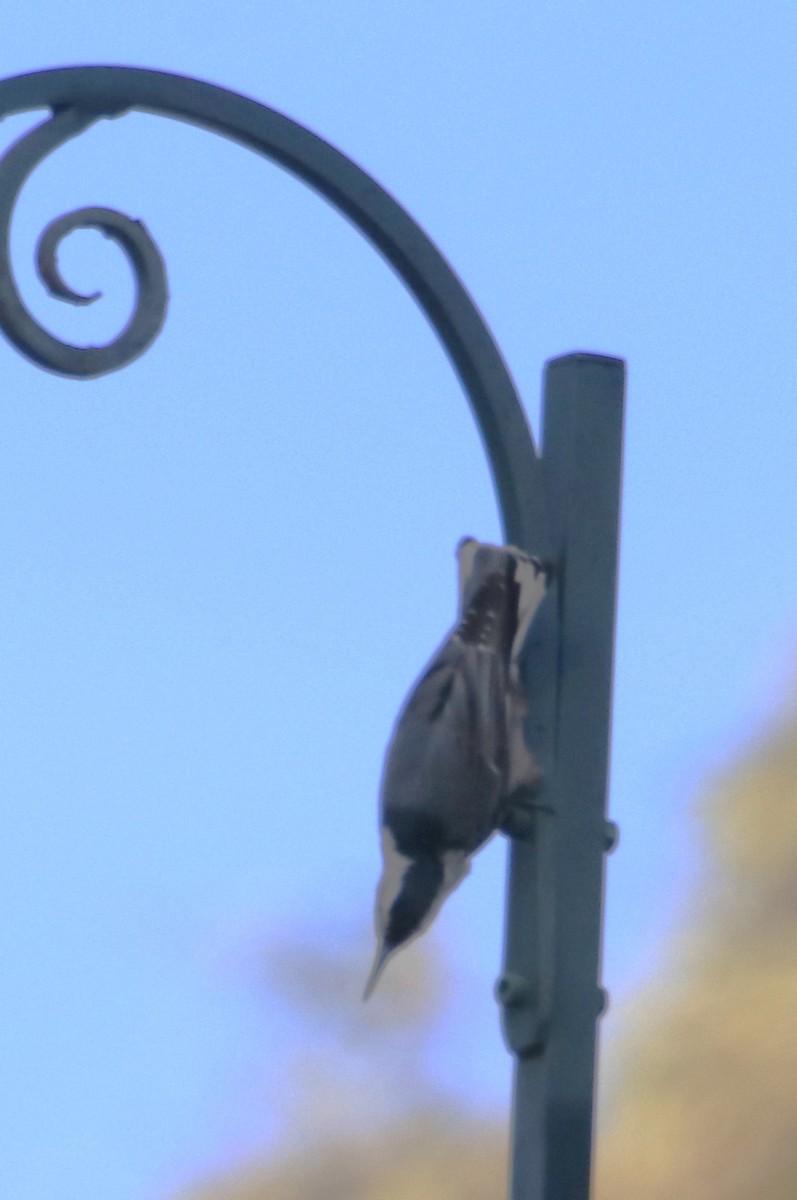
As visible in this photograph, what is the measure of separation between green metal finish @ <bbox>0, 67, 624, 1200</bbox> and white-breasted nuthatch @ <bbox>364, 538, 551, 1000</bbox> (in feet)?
0.34

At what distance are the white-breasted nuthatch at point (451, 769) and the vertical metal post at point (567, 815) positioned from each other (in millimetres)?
86

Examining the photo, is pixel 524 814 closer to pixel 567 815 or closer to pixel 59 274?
pixel 567 815

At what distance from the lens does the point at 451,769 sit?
12.5ft

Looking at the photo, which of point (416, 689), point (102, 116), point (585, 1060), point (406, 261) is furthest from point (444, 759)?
point (102, 116)

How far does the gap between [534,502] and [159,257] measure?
0.68m

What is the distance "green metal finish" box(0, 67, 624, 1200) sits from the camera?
388 cm

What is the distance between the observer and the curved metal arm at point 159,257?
12.9 feet

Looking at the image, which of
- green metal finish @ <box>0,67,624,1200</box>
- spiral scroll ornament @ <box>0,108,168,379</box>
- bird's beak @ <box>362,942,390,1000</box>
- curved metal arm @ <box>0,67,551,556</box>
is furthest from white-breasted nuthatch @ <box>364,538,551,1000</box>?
spiral scroll ornament @ <box>0,108,168,379</box>

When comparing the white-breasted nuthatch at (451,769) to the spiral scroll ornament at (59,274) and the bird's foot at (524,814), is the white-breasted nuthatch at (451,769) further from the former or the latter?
the spiral scroll ornament at (59,274)

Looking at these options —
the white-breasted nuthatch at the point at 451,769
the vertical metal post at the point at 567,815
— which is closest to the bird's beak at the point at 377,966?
the white-breasted nuthatch at the point at 451,769

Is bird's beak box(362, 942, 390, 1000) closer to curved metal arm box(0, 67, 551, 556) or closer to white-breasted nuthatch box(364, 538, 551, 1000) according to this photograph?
white-breasted nuthatch box(364, 538, 551, 1000)

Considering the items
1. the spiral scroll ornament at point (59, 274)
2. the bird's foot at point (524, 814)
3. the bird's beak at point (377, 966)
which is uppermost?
the spiral scroll ornament at point (59, 274)

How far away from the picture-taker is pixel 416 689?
3896 millimetres

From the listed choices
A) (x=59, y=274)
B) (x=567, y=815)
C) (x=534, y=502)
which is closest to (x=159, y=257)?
(x=59, y=274)
